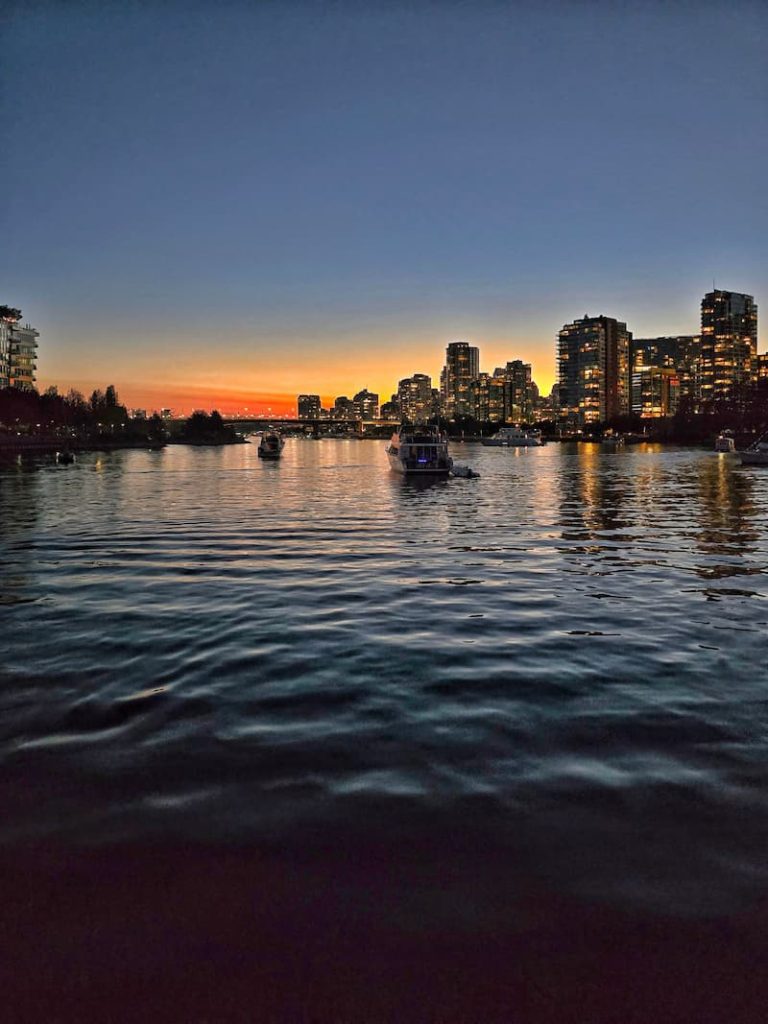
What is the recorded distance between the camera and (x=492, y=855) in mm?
5703

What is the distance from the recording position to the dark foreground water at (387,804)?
438 centimetres

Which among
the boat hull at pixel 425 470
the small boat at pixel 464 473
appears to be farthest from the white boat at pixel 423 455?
the small boat at pixel 464 473

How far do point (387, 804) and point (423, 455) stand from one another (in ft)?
226

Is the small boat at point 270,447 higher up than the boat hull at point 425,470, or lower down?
higher up

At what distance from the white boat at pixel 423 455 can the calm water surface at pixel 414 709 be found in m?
49.9

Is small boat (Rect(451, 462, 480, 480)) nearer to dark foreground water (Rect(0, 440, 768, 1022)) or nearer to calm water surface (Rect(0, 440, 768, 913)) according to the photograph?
calm water surface (Rect(0, 440, 768, 913))

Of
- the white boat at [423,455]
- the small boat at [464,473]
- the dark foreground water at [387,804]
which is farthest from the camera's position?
the white boat at [423,455]

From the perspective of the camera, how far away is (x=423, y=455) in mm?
74688

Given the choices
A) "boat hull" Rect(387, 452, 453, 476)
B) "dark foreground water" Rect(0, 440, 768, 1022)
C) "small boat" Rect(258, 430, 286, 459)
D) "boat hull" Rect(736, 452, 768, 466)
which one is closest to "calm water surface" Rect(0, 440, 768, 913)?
"dark foreground water" Rect(0, 440, 768, 1022)

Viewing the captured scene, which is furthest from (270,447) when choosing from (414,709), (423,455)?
(414,709)

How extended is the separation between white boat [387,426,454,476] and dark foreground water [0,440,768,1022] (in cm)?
5625

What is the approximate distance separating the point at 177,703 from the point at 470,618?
266 inches

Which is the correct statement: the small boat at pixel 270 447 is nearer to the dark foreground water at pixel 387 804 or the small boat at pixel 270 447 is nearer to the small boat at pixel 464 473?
the small boat at pixel 464 473

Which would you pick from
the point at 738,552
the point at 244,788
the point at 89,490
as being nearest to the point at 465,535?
the point at 738,552
